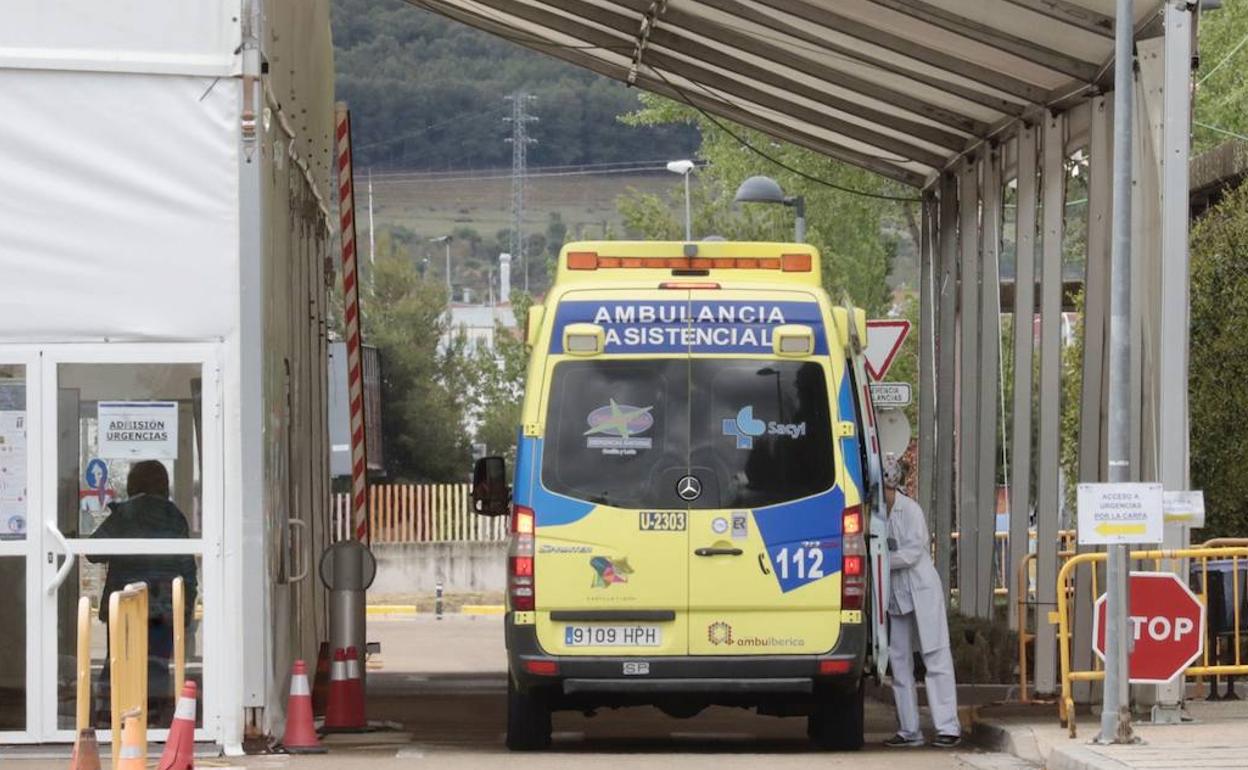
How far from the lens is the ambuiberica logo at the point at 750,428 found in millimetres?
12648

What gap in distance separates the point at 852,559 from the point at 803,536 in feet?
0.95

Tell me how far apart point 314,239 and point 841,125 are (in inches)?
241

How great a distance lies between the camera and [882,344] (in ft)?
71.2

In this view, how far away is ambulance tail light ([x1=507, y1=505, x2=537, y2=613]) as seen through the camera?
12539 mm

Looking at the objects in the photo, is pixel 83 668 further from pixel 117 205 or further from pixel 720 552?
pixel 720 552

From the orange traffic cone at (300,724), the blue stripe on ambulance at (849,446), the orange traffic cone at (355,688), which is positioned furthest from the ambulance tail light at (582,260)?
the orange traffic cone at (355,688)

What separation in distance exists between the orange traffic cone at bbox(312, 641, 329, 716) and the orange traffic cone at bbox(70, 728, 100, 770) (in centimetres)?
579

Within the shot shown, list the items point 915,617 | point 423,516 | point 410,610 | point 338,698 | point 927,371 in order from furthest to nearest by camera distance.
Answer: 1. point 423,516
2. point 410,610
3. point 927,371
4. point 338,698
5. point 915,617

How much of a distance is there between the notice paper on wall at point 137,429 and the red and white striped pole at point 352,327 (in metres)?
2.96

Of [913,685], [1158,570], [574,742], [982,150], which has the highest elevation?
[982,150]

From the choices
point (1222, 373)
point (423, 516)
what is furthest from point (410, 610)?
point (1222, 373)

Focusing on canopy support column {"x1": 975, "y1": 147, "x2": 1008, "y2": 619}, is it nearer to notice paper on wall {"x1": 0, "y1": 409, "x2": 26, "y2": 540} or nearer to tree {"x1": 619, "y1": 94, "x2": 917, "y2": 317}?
notice paper on wall {"x1": 0, "y1": 409, "x2": 26, "y2": 540}

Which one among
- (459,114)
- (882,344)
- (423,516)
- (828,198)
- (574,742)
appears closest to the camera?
(574,742)

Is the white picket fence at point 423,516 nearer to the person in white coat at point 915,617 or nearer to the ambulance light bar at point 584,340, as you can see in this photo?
the person in white coat at point 915,617
